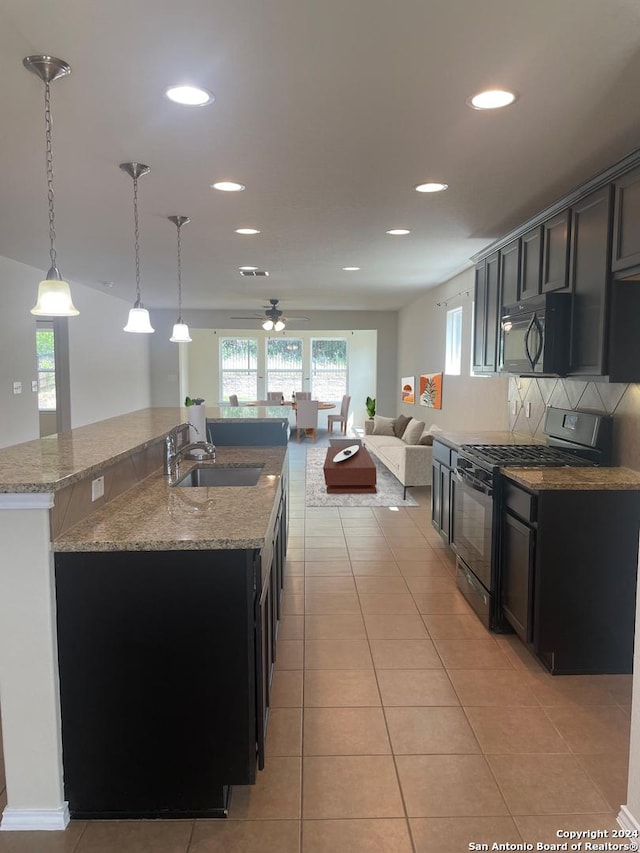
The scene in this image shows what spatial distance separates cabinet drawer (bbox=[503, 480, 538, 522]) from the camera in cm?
287

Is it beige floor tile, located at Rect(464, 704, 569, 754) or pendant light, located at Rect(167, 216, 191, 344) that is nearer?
beige floor tile, located at Rect(464, 704, 569, 754)

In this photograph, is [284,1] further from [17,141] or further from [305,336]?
[305,336]

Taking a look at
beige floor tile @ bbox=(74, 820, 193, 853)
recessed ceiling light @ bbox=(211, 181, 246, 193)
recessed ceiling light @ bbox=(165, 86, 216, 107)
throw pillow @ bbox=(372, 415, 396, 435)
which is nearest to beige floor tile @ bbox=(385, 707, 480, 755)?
beige floor tile @ bbox=(74, 820, 193, 853)

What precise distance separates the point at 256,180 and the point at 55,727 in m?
2.70

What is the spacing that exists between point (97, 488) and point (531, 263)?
2.86m

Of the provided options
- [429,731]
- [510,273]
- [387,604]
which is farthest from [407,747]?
[510,273]

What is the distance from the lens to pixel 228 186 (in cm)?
334

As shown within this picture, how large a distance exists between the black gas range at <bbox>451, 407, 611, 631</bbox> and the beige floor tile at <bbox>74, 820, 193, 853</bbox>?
6.66 ft

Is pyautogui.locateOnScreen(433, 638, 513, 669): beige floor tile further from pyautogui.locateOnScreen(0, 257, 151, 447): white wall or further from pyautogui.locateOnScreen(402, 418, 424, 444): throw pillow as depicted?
pyautogui.locateOnScreen(0, 257, 151, 447): white wall

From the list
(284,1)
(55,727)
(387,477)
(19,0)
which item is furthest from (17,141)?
(387,477)

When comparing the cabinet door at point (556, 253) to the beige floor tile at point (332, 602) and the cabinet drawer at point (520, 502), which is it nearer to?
the cabinet drawer at point (520, 502)

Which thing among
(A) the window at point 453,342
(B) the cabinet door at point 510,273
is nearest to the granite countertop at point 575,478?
(B) the cabinet door at point 510,273

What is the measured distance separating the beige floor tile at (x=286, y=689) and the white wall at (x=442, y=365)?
3037 millimetres

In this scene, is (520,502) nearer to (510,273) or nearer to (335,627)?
(335,627)
